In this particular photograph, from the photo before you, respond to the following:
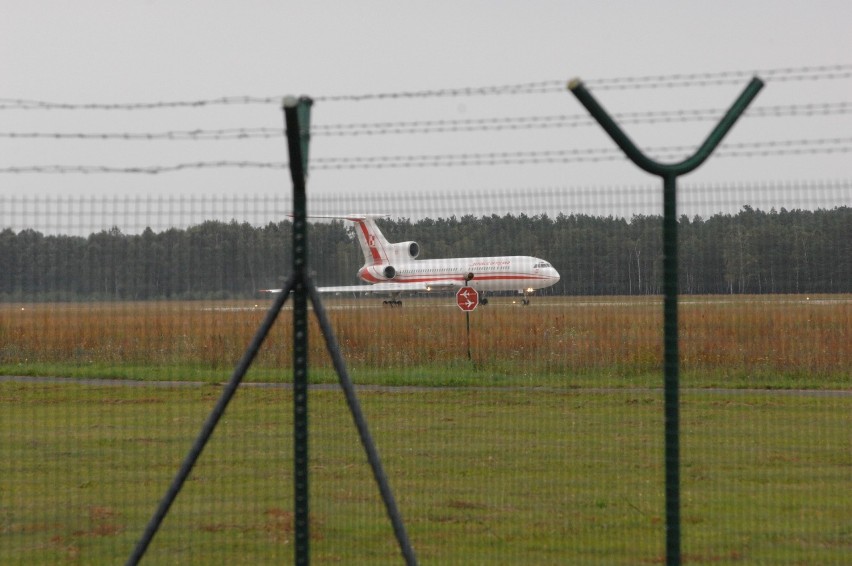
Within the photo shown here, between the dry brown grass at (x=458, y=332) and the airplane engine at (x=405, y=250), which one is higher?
the airplane engine at (x=405, y=250)

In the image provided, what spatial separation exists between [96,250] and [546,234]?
10.8 ft

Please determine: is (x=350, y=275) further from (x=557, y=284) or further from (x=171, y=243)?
(x=557, y=284)

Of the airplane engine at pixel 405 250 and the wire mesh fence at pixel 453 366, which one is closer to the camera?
the wire mesh fence at pixel 453 366

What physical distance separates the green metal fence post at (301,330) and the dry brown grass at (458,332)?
3.39 ft

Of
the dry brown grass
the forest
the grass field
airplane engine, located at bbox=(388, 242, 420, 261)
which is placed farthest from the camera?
airplane engine, located at bbox=(388, 242, 420, 261)

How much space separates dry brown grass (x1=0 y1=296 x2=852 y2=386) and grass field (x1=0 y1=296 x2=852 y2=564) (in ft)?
0.08

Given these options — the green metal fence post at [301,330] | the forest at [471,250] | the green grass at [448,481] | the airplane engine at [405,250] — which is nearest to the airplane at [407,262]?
the airplane engine at [405,250]

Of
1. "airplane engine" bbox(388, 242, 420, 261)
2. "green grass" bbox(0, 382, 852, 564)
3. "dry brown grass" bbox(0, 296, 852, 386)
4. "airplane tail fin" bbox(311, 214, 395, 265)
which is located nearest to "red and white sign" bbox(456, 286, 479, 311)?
"dry brown grass" bbox(0, 296, 852, 386)

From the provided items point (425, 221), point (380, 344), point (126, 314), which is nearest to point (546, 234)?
point (425, 221)

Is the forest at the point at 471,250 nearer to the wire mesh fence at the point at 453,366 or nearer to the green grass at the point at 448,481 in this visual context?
the wire mesh fence at the point at 453,366

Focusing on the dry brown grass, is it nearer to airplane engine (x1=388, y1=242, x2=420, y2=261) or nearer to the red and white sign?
the red and white sign

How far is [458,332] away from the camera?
9.05 metres

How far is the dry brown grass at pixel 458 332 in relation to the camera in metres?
6.19

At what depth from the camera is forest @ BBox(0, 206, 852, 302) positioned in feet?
19.0
